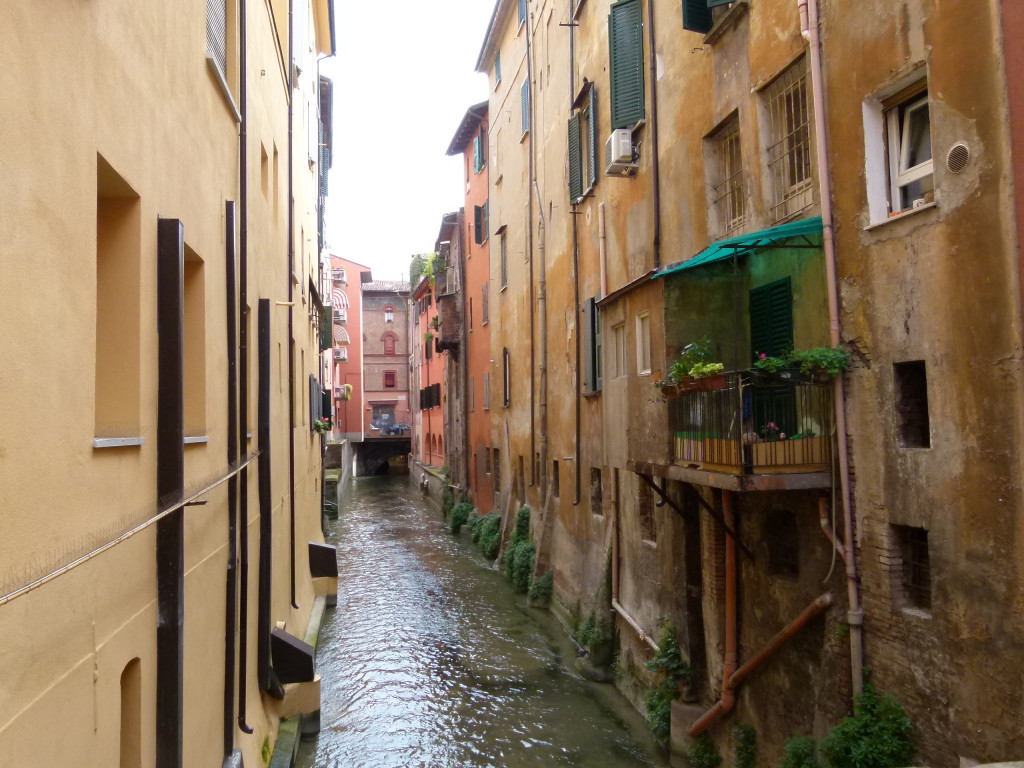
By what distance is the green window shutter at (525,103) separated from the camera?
2166cm

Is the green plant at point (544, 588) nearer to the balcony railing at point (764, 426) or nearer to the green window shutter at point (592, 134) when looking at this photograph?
the green window shutter at point (592, 134)

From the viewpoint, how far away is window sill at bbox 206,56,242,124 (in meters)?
7.06

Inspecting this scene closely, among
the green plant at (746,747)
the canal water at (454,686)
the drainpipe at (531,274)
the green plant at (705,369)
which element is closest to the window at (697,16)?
the green plant at (705,369)

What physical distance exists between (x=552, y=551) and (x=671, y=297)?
401 inches

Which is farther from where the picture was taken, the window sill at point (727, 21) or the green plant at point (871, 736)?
the window sill at point (727, 21)

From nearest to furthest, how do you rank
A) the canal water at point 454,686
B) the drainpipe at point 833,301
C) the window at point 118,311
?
the window at point 118,311, the drainpipe at point 833,301, the canal water at point 454,686

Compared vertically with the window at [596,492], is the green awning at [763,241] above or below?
above

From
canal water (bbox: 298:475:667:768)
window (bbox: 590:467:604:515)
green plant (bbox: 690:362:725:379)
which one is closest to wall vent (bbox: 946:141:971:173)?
green plant (bbox: 690:362:725:379)

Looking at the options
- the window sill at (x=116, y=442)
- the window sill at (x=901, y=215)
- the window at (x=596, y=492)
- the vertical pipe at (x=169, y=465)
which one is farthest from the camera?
the window at (x=596, y=492)

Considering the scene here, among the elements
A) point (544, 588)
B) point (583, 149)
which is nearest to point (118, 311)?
point (583, 149)

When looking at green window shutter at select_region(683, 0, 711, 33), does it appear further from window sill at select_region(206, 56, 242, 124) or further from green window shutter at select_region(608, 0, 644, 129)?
window sill at select_region(206, 56, 242, 124)

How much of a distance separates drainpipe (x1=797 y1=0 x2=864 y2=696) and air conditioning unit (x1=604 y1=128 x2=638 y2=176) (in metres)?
4.74

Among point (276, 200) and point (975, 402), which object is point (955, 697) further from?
point (276, 200)

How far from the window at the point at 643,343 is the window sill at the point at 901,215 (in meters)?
3.40
